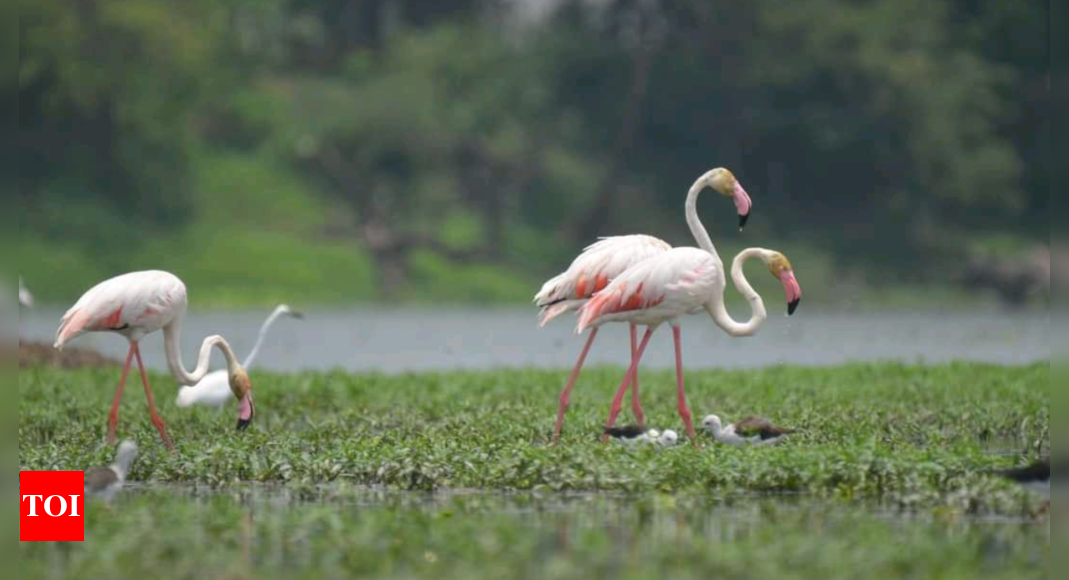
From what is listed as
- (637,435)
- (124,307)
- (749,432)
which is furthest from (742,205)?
(124,307)

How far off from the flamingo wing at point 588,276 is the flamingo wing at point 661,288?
0.64 metres

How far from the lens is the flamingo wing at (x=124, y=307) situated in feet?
47.4

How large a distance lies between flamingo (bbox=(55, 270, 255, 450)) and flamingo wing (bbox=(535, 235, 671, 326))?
252 cm

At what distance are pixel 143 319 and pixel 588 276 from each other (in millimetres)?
3499

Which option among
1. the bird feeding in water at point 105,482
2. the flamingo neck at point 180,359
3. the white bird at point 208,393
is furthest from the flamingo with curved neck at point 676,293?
the white bird at point 208,393

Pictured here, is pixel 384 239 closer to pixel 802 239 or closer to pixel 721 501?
pixel 802 239

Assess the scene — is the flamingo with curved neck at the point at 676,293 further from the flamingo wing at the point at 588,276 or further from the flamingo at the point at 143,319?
the flamingo at the point at 143,319

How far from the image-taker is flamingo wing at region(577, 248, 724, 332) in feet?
45.8

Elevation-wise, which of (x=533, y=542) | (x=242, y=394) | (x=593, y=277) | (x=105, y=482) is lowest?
(x=533, y=542)

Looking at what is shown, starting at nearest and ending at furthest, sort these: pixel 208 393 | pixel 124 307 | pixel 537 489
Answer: pixel 537 489 < pixel 124 307 < pixel 208 393

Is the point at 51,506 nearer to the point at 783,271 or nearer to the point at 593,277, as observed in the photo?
the point at 593,277

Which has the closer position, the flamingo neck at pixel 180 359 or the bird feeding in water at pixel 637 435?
the bird feeding in water at pixel 637 435

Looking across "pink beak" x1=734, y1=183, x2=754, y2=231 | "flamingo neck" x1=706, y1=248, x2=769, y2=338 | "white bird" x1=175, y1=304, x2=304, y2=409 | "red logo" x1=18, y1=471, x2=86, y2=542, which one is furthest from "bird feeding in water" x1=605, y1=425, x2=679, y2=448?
"white bird" x1=175, y1=304, x2=304, y2=409

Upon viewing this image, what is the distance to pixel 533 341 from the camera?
3750 cm
